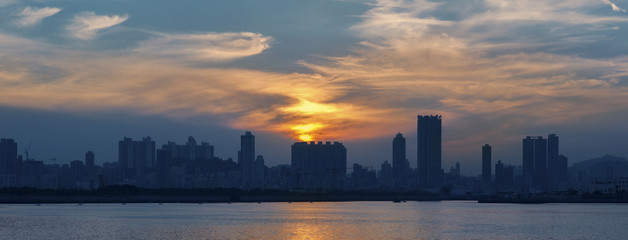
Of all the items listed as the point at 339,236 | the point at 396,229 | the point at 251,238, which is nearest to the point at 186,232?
the point at 251,238

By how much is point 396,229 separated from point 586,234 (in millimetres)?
25973

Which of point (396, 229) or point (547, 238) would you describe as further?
point (396, 229)

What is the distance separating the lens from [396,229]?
11356cm

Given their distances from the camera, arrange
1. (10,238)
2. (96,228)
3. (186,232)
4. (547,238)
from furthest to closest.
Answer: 1. (96,228)
2. (186,232)
3. (547,238)
4. (10,238)

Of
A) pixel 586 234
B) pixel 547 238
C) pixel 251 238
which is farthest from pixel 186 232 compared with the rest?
pixel 586 234

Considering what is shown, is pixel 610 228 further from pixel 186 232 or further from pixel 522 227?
pixel 186 232

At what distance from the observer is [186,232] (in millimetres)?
105188

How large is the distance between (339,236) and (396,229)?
17011 mm

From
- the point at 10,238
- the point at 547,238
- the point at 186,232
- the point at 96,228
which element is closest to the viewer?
the point at 10,238

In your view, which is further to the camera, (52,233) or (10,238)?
(52,233)

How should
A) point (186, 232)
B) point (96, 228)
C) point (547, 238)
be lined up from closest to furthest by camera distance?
point (547, 238) → point (186, 232) → point (96, 228)

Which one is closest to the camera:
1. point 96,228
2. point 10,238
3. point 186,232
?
point 10,238

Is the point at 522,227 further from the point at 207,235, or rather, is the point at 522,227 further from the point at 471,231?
the point at 207,235

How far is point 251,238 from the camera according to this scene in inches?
3740
